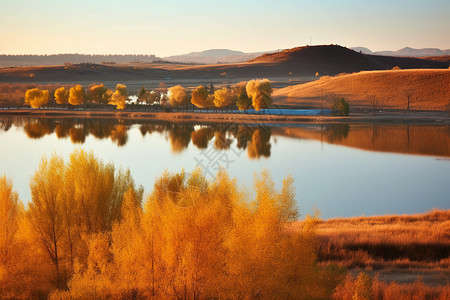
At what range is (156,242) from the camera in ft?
44.3

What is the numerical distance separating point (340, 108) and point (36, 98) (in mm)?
54289

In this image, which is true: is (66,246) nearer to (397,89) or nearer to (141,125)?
(141,125)

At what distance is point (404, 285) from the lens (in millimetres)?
14539

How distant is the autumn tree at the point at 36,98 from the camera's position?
90.8 metres

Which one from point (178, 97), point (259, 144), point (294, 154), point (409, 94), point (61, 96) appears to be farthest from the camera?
point (61, 96)

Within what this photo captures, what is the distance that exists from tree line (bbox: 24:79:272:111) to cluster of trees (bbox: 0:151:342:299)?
55563mm

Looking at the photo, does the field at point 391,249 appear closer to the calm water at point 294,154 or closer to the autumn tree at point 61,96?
the calm water at point 294,154

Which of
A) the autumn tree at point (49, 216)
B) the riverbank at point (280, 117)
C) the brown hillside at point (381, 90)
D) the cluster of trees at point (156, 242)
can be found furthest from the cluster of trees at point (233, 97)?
the autumn tree at point (49, 216)

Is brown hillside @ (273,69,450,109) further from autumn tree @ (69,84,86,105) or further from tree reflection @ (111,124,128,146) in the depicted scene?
autumn tree @ (69,84,86,105)

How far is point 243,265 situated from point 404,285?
585 cm

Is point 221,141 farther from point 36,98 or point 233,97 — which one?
point 36,98

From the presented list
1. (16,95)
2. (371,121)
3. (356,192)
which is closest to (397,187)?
(356,192)

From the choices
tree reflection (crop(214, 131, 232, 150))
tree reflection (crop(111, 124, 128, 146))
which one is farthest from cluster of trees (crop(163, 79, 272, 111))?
tree reflection (crop(111, 124, 128, 146))

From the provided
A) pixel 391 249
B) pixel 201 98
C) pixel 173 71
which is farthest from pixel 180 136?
pixel 173 71
